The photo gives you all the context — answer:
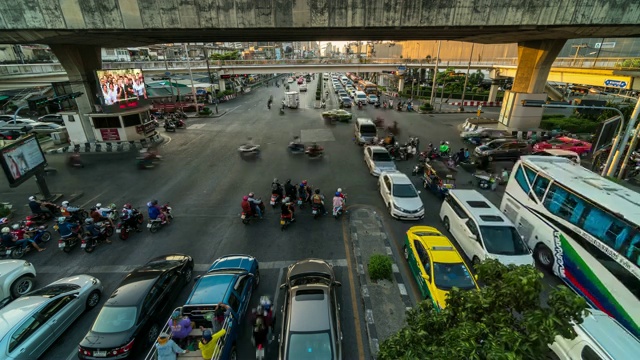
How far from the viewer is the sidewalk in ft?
28.3

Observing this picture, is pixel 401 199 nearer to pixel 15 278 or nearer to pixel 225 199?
pixel 225 199

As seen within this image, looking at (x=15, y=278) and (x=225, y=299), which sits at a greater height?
(x=225, y=299)

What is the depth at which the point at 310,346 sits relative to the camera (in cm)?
674

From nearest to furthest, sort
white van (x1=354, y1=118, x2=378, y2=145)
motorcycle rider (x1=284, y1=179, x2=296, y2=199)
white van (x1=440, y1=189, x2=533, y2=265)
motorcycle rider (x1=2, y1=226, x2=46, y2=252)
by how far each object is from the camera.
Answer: white van (x1=440, y1=189, x2=533, y2=265), motorcycle rider (x1=2, y1=226, x2=46, y2=252), motorcycle rider (x1=284, y1=179, x2=296, y2=199), white van (x1=354, y1=118, x2=378, y2=145)

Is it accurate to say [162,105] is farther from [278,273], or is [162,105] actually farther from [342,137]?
[278,273]

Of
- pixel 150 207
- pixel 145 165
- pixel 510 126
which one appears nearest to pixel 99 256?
pixel 150 207

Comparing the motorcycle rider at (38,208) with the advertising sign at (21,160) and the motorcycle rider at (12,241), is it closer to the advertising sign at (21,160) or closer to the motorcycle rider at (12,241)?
the advertising sign at (21,160)

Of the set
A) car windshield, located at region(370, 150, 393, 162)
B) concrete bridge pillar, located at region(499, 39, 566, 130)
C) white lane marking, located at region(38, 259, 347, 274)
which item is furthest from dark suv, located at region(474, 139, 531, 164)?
white lane marking, located at region(38, 259, 347, 274)

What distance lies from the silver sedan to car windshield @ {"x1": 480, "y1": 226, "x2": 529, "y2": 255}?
1405 cm

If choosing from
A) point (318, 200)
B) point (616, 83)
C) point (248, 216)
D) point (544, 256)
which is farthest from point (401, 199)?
point (616, 83)

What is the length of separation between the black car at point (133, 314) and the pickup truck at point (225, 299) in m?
1.00

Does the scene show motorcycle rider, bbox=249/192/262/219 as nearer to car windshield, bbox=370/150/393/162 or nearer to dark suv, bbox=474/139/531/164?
car windshield, bbox=370/150/393/162

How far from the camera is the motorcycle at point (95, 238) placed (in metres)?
12.6

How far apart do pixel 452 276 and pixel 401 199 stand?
5917 millimetres
